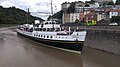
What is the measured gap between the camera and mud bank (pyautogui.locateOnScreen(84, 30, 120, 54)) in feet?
78.1

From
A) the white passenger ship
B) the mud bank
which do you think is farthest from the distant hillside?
the mud bank

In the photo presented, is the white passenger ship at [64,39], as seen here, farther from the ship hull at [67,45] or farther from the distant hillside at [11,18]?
the distant hillside at [11,18]

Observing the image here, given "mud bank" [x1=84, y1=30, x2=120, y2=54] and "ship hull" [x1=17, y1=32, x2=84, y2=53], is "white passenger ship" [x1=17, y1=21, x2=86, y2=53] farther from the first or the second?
"mud bank" [x1=84, y1=30, x2=120, y2=54]

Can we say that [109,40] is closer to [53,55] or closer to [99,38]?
[99,38]

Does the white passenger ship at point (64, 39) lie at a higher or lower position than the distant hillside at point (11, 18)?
lower

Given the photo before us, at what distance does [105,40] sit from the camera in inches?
1032

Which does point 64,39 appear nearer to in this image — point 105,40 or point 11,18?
point 105,40

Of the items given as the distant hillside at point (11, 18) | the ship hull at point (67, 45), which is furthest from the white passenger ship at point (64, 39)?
the distant hillside at point (11, 18)

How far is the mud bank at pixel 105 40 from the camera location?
78.1ft

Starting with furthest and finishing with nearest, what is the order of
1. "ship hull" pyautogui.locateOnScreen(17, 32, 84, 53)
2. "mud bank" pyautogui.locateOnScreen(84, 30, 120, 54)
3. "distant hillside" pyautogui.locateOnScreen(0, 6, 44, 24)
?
1. "distant hillside" pyautogui.locateOnScreen(0, 6, 44, 24)
2. "mud bank" pyautogui.locateOnScreen(84, 30, 120, 54)
3. "ship hull" pyautogui.locateOnScreen(17, 32, 84, 53)

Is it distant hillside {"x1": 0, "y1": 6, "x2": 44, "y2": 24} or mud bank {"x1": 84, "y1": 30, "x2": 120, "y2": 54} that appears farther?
distant hillside {"x1": 0, "y1": 6, "x2": 44, "y2": 24}

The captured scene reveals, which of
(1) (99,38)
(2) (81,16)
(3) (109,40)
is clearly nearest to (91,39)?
(1) (99,38)

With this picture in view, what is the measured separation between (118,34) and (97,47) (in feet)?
14.8

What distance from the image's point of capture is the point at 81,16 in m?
104
